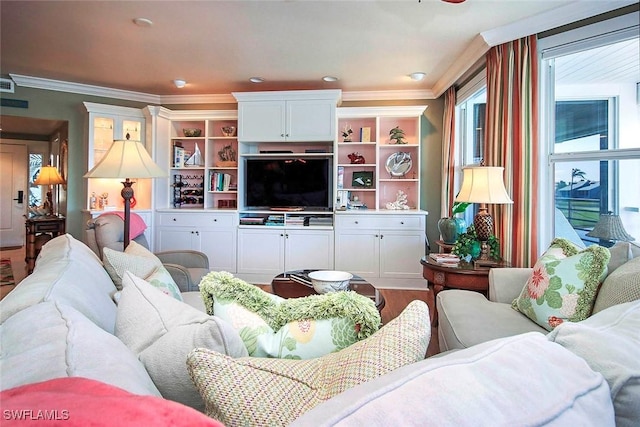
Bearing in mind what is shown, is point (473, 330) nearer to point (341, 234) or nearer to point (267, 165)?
point (341, 234)

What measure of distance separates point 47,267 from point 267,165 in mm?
3496

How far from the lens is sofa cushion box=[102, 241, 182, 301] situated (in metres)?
1.61

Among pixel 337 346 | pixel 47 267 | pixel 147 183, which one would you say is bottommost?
pixel 337 346

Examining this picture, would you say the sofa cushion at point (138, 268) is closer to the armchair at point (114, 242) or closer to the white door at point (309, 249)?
the armchair at point (114, 242)

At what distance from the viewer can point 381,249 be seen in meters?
4.27

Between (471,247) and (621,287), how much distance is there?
1176 mm

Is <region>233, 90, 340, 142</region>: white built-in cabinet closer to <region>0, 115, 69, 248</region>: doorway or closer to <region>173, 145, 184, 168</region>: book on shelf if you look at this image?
<region>173, 145, 184, 168</region>: book on shelf

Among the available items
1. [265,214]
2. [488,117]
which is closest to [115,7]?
[265,214]

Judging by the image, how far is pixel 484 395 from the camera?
431mm

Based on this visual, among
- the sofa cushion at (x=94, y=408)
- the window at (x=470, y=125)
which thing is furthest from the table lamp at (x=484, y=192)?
the sofa cushion at (x=94, y=408)

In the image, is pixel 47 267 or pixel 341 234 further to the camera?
pixel 341 234

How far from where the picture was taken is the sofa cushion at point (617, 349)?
52 centimetres

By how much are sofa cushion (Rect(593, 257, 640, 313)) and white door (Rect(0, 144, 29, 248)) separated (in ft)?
30.7

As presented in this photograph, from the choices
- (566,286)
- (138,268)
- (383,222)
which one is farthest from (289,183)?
(566,286)
